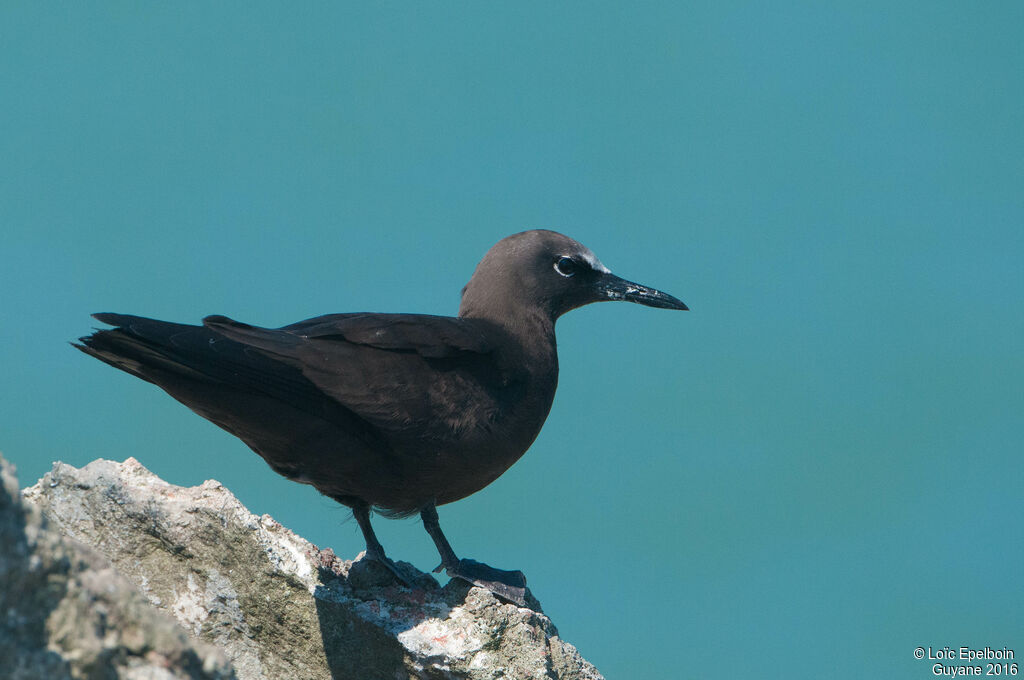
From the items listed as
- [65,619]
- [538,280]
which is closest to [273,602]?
[538,280]

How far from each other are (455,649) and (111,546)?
1.89 m

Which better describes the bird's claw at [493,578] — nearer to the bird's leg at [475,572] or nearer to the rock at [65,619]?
the bird's leg at [475,572]

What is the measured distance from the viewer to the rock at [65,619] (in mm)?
2242

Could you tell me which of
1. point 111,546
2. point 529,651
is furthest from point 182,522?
point 529,651

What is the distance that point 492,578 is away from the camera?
5.46m

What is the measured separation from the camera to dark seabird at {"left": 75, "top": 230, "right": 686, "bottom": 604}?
4922mm

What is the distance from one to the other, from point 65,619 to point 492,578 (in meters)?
3.37

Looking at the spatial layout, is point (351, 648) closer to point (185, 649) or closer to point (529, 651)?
point (529, 651)

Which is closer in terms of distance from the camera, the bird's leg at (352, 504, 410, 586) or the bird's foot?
the bird's foot

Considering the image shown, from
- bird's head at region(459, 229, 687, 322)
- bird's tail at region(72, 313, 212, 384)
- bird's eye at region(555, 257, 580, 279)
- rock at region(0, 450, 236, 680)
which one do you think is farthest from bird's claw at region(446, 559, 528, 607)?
rock at region(0, 450, 236, 680)

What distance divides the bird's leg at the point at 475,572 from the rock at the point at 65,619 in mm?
3004

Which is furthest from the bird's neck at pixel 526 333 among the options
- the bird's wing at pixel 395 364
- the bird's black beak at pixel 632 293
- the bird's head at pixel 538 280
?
the bird's black beak at pixel 632 293

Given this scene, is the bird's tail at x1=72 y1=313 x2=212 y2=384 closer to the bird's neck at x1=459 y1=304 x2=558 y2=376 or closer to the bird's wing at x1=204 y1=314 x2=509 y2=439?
the bird's wing at x1=204 y1=314 x2=509 y2=439

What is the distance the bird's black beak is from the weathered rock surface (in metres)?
2.40
